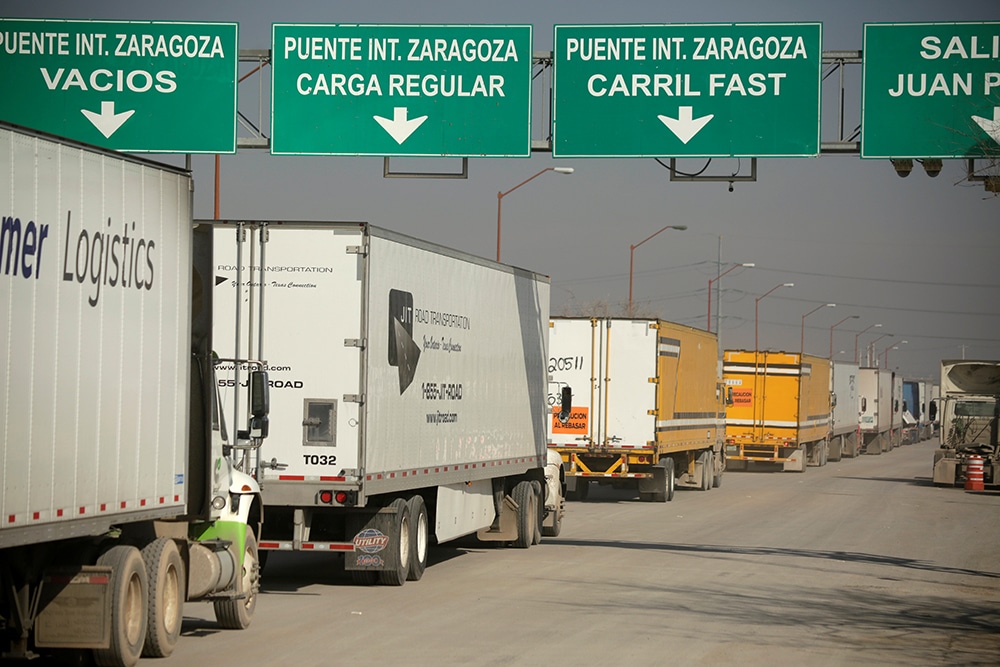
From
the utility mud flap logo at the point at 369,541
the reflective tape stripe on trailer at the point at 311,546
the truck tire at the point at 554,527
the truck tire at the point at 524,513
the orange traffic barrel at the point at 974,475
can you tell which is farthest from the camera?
the orange traffic barrel at the point at 974,475

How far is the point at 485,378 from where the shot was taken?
20125 millimetres

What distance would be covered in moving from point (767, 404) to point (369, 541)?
33.5 m

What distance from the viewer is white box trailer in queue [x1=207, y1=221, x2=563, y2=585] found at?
51.0ft

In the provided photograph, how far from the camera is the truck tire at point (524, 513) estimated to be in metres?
21.8

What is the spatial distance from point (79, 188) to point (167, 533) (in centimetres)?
315

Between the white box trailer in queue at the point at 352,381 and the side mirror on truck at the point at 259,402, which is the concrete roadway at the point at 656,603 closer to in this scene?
the white box trailer in queue at the point at 352,381

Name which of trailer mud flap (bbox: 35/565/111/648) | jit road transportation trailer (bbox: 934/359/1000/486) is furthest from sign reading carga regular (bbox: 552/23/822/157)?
jit road transportation trailer (bbox: 934/359/1000/486)

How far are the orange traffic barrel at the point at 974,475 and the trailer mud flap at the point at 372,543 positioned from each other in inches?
1139

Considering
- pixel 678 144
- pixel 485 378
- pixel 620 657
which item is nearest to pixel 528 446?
pixel 485 378

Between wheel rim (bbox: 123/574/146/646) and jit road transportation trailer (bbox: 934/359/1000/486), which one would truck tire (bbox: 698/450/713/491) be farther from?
wheel rim (bbox: 123/574/146/646)

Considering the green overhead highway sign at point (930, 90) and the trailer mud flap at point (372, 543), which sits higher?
the green overhead highway sign at point (930, 90)

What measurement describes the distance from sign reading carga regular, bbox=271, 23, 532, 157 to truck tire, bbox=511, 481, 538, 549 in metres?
6.04

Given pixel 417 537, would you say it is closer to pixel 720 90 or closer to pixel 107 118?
pixel 720 90

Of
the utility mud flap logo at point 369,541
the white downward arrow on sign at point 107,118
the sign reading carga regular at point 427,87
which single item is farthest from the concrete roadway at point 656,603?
the white downward arrow on sign at point 107,118
